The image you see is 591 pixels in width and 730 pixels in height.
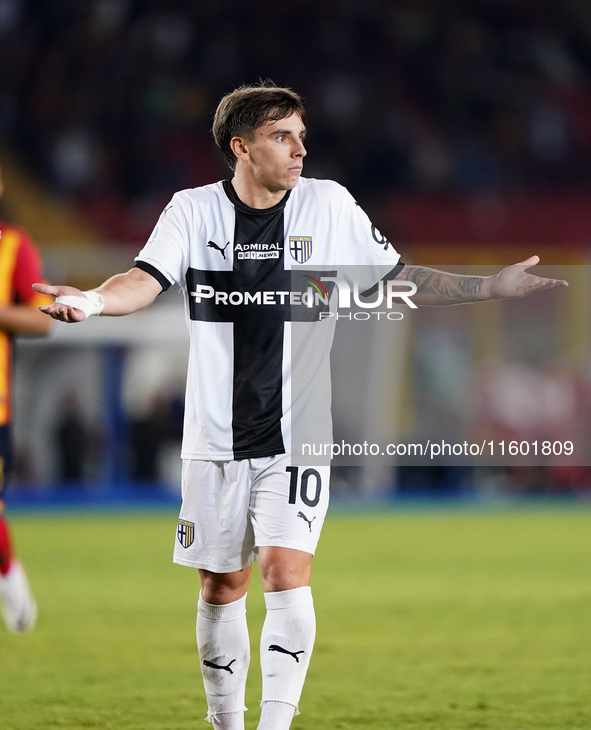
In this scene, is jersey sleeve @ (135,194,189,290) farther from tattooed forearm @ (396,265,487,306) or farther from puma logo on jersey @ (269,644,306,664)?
puma logo on jersey @ (269,644,306,664)

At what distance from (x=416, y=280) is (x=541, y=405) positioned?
42.4 feet

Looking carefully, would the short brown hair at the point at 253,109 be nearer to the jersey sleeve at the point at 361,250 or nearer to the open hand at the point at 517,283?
the jersey sleeve at the point at 361,250

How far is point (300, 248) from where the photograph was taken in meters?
3.72

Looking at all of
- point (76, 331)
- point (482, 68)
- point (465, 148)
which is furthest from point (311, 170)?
point (76, 331)

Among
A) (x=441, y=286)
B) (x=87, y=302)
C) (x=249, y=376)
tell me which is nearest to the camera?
(x=87, y=302)

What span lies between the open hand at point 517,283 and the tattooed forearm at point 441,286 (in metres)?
0.06

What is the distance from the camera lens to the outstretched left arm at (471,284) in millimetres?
3576

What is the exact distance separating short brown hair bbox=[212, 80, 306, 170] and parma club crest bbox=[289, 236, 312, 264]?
1.15 ft

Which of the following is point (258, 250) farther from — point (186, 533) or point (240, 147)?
point (186, 533)

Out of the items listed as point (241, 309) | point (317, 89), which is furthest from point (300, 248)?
point (317, 89)

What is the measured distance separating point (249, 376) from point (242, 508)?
1.36ft

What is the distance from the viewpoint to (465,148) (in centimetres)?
2195

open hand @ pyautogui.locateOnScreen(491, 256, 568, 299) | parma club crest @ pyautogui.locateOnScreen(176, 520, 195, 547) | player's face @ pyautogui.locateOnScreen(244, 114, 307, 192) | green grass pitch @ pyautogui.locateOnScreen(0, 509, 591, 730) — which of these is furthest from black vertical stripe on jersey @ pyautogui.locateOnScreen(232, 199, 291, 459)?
green grass pitch @ pyautogui.locateOnScreen(0, 509, 591, 730)

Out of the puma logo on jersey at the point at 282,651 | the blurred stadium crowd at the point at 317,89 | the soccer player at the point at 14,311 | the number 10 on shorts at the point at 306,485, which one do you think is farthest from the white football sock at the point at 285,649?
the blurred stadium crowd at the point at 317,89
